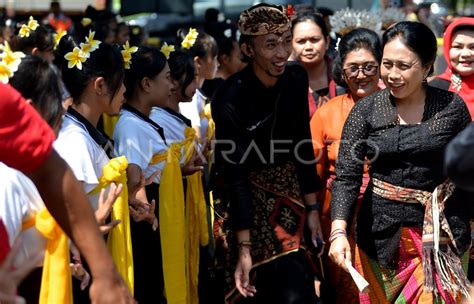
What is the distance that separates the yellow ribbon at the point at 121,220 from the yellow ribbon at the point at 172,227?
70cm

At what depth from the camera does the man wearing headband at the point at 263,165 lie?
4.97 meters

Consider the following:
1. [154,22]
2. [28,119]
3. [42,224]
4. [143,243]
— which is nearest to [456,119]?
[143,243]

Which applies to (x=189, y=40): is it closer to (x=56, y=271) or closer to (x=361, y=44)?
(x=361, y=44)

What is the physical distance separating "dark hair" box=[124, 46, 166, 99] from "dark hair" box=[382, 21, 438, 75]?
1.39 m

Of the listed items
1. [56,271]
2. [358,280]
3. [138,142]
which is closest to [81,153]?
[56,271]

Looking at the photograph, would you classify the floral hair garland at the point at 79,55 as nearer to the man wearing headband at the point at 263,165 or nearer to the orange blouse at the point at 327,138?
the man wearing headband at the point at 263,165

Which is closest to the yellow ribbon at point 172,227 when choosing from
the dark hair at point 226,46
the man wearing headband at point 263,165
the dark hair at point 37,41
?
the man wearing headband at point 263,165

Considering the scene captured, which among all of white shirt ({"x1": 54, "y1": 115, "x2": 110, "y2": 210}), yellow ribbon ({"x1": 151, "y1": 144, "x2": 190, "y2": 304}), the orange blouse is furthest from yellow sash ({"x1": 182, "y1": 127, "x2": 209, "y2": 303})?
white shirt ({"x1": 54, "y1": 115, "x2": 110, "y2": 210})

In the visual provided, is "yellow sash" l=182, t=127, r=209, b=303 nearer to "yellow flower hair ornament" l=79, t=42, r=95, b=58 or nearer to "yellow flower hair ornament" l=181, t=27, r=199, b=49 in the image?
"yellow flower hair ornament" l=79, t=42, r=95, b=58

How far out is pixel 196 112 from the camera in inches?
279

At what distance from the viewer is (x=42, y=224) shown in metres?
3.55

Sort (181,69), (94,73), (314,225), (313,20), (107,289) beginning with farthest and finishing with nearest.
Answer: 1. (313,20)
2. (181,69)
3. (314,225)
4. (94,73)
5. (107,289)

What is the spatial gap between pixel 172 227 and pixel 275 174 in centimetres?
67

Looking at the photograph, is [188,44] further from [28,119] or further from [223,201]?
[28,119]
